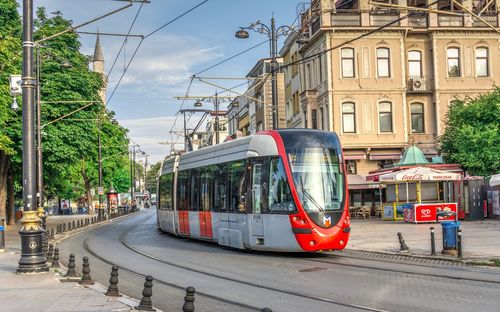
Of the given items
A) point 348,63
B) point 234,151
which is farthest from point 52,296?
point 348,63

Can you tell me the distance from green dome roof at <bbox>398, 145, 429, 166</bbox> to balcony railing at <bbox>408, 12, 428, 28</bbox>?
30.4ft

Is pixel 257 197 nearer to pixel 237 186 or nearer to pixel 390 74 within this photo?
pixel 237 186

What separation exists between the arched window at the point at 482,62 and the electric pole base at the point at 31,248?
34878mm

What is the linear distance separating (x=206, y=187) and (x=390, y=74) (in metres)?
23.3

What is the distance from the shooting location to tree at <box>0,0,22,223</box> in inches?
1382

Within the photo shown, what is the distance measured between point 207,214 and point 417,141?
→ 24.4 meters

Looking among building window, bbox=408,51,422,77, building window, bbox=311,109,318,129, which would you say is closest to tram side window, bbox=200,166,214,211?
building window, bbox=311,109,318,129

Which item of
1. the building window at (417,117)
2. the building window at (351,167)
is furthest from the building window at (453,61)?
the building window at (351,167)

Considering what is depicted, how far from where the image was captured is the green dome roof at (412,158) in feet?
123

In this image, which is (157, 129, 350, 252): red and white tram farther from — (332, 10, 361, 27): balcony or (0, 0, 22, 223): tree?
(332, 10, 361, 27): balcony

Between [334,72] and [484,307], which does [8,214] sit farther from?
[484,307]

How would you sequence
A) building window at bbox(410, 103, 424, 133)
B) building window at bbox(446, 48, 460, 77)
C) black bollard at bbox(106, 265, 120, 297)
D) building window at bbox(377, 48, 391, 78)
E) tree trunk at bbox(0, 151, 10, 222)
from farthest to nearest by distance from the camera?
building window at bbox(410, 103, 424, 133)
building window at bbox(446, 48, 460, 77)
building window at bbox(377, 48, 391, 78)
tree trunk at bbox(0, 151, 10, 222)
black bollard at bbox(106, 265, 120, 297)

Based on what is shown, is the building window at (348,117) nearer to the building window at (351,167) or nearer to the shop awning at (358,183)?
the building window at (351,167)

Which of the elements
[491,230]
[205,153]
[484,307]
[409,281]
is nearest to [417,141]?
[491,230]
